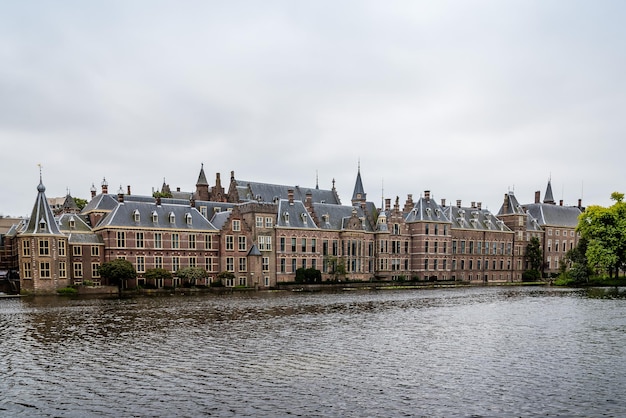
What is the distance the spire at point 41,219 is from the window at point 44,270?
369 centimetres

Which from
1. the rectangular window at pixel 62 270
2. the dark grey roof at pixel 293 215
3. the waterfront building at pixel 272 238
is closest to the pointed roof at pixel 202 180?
the waterfront building at pixel 272 238

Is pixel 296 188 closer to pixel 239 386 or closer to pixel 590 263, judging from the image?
pixel 590 263

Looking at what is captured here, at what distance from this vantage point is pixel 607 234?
76.1m

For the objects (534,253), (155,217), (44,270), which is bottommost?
(534,253)

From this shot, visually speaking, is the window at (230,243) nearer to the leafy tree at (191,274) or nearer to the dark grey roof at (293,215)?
the leafy tree at (191,274)

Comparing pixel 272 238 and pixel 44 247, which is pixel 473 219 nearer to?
pixel 272 238

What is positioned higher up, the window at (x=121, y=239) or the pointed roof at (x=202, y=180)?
the pointed roof at (x=202, y=180)

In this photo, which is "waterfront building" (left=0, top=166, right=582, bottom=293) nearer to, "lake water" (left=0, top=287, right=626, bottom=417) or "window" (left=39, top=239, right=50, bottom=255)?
"window" (left=39, top=239, right=50, bottom=255)

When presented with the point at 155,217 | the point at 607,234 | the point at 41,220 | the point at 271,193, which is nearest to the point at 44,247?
the point at 41,220

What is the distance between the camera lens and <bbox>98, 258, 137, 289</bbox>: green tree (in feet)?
192

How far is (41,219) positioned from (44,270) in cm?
601

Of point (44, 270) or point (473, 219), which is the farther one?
point (473, 219)

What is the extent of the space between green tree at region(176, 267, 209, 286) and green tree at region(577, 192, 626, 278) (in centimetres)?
5744

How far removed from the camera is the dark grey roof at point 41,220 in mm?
58156
